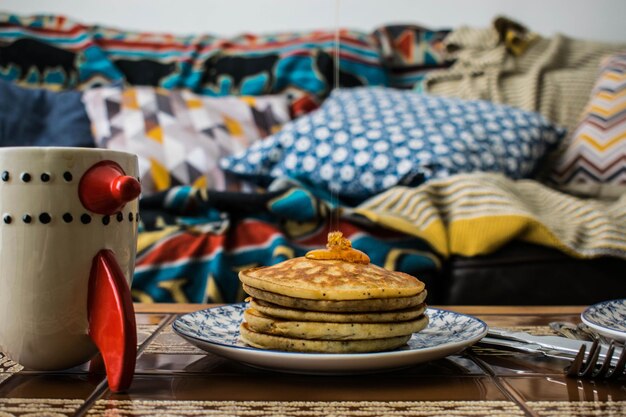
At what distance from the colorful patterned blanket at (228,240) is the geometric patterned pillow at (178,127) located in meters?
0.28

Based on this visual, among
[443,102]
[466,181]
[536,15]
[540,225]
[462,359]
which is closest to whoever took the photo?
[462,359]

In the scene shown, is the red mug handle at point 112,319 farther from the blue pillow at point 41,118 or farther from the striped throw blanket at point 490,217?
the blue pillow at point 41,118

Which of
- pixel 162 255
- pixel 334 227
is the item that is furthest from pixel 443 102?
pixel 162 255

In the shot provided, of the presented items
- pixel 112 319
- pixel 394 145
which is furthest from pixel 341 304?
pixel 394 145

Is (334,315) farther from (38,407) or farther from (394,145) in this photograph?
(394,145)

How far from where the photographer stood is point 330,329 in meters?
0.48

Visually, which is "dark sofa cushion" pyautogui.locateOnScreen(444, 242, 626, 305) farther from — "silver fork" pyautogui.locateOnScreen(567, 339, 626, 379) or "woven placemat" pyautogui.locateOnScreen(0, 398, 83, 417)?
"woven placemat" pyautogui.locateOnScreen(0, 398, 83, 417)

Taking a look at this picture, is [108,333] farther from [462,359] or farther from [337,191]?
[337,191]

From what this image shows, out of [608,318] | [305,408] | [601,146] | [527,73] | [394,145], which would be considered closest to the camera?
[305,408]

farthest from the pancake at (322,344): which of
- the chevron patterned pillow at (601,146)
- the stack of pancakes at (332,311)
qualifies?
the chevron patterned pillow at (601,146)

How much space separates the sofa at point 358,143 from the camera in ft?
4.08

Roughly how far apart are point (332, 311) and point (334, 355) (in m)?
0.04

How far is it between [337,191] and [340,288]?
3.60ft

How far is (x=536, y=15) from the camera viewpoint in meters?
2.49
